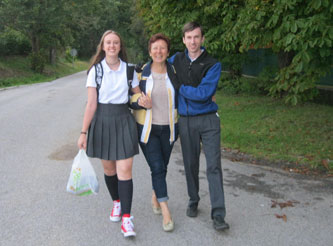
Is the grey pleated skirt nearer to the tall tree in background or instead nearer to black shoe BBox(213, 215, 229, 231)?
black shoe BBox(213, 215, 229, 231)

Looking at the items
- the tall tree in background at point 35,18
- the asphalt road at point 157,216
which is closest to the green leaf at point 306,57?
the asphalt road at point 157,216

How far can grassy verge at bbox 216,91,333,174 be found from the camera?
227 inches

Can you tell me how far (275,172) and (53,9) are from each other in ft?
86.6

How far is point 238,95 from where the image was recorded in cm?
1379

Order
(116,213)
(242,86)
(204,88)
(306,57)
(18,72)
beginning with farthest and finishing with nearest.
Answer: (18,72) < (242,86) < (306,57) < (116,213) < (204,88)

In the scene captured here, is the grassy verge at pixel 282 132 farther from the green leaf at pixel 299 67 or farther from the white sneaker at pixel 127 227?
the white sneaker at pixel 127 227

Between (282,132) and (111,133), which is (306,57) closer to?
(111,133)

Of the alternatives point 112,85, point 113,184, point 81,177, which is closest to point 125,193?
point 113,184

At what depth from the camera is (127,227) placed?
3.21m

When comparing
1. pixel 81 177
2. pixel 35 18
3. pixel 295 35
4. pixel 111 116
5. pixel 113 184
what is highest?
pixel 35 18

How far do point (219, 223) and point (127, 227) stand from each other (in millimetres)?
869

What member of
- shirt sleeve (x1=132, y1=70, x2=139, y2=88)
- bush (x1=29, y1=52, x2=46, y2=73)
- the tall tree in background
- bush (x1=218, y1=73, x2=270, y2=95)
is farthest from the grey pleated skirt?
bush (x1=29, y1=52, x2=46, y2=73)

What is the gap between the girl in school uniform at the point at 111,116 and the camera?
319 cm

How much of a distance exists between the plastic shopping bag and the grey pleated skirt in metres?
0.11
